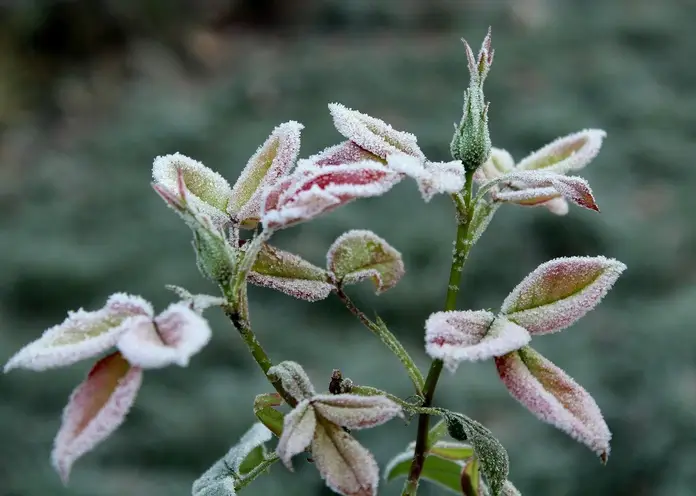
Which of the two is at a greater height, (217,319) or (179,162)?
(179,162)

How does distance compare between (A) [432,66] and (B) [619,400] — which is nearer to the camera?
(B) [619,400]

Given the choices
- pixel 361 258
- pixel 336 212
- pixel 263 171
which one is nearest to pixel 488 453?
pixel 361 258

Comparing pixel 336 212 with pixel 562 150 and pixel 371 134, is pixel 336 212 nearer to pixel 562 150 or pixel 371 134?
pixel 562 150

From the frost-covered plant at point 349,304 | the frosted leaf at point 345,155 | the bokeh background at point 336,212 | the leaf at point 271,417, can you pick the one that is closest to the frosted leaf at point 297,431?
the frost-covered plant at point 349,304

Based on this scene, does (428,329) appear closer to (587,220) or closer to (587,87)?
(587,220)

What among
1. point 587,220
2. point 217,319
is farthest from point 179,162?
point 587,220

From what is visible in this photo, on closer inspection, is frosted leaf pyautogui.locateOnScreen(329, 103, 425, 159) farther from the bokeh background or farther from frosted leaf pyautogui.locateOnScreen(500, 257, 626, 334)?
the bokeh background
